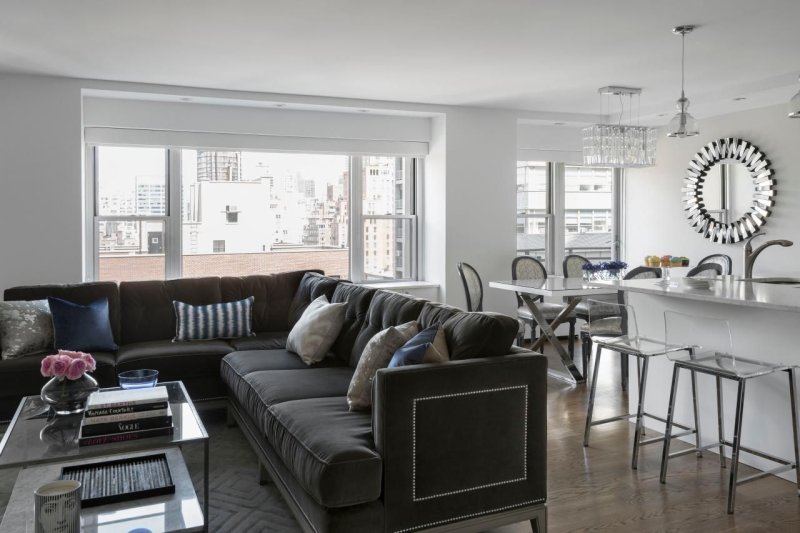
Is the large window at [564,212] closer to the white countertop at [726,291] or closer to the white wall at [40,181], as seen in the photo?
the white countertop at [726,291]

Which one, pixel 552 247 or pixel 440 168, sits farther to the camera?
pixel 552 247

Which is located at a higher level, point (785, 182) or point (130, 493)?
point (785, 182)

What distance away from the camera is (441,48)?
4688mm

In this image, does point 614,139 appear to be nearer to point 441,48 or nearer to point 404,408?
point 441,48

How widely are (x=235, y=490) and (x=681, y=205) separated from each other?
19.3 feet

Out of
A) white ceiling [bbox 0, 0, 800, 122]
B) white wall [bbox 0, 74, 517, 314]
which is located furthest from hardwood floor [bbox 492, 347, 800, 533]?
white wall [bbox 0, 74, 517, 314]

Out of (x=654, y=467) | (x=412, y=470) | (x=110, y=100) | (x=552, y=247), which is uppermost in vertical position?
(x=110, y=100)

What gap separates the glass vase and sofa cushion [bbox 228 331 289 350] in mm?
1547

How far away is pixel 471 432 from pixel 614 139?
3541 mm

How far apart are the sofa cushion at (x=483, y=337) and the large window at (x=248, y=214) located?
13.3 ft

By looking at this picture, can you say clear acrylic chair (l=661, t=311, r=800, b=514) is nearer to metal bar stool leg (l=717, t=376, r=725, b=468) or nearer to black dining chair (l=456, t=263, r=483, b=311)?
metal bar stool leg (l=717, t=376, r=725, b=468)

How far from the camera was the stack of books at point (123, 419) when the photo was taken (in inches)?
112

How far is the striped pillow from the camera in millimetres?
4953

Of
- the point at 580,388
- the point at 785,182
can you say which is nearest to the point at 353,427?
the point at 580,388
